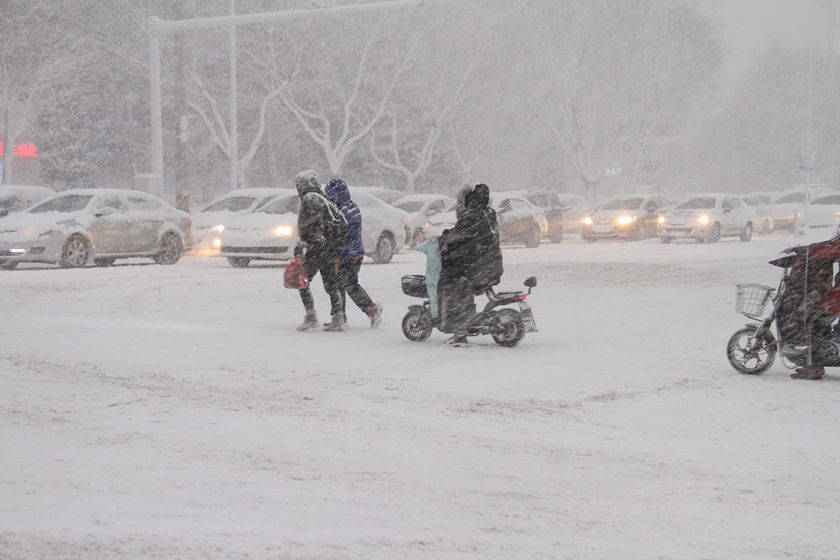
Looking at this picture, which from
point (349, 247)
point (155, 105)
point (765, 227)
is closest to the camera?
point (349, 247)

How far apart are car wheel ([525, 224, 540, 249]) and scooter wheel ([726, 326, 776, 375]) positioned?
21.5m

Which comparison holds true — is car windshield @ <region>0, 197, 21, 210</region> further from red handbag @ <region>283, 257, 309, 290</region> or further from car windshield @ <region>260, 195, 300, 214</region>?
red handbag @ <region>283, 257, 309, 290</region>

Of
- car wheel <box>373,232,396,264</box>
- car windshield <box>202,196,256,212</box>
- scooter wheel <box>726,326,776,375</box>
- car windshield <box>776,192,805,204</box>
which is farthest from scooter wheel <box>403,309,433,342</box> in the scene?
car windshield <box>776,192,805,204</box>

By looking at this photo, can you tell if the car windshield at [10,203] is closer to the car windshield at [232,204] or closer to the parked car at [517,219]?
the car windshield at [232,204]

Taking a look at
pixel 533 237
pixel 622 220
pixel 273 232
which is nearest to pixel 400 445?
pixel 273 232

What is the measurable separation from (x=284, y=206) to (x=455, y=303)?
11.5 meters

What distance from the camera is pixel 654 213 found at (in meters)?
38.2

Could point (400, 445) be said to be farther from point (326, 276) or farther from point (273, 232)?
point (273, 232)

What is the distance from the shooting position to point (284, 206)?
22.5 metres

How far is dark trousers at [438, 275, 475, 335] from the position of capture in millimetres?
11500

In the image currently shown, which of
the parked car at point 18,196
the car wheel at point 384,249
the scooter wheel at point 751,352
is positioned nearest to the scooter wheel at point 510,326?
the scooter wheel at point 751,352

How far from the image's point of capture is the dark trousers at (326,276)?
12.5 metres

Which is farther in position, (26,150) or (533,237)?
(26,150)

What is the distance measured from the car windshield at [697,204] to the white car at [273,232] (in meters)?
15.6
